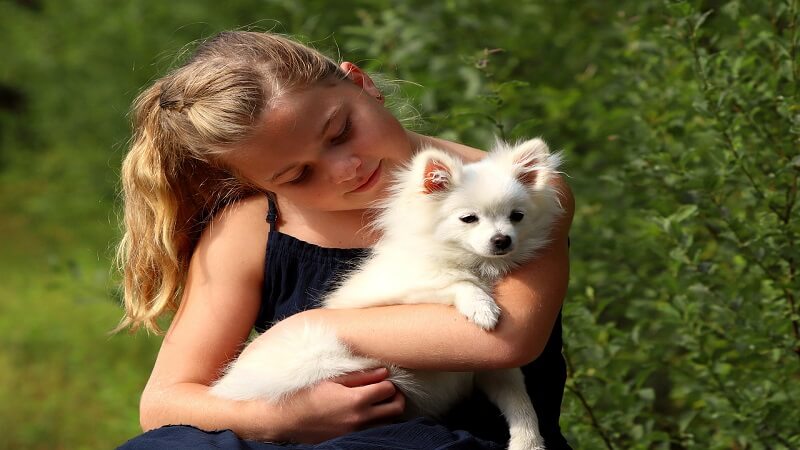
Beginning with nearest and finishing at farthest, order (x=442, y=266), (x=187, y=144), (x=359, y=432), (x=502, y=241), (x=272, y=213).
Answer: (x=359, y=432) → (x=502, y=241) → (x=442, y=266) → (x=187, y=144) → (x=272, y=213)

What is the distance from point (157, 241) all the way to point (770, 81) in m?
2.09

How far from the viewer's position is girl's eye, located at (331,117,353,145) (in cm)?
284

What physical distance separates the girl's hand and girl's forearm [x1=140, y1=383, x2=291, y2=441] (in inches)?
1.5

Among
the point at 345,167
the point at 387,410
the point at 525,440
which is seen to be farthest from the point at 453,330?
the point at 345,167

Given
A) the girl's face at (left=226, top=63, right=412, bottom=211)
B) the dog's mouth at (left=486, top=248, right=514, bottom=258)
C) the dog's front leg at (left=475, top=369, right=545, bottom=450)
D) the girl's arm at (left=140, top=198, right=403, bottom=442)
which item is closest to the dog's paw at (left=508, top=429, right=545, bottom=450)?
the dog's front leg at (left=475, top=369, right=545, bottom=450)

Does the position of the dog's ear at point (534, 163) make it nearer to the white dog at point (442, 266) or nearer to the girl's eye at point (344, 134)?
the white dog at point (442, 266)

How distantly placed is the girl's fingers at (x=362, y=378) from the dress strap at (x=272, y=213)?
621 mm

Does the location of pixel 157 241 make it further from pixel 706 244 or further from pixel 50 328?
pixel 50 328

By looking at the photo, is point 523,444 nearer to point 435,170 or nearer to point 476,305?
point 476,305

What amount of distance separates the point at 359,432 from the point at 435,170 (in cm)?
73

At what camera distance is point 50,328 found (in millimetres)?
8352

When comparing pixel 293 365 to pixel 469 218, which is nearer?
pixel 293 365

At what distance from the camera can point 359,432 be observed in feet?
8.20

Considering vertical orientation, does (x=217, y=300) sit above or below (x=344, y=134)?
below
